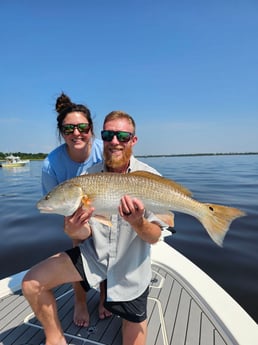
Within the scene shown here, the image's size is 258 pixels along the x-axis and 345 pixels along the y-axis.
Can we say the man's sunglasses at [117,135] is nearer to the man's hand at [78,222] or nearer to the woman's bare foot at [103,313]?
the man's hand at [78,222]

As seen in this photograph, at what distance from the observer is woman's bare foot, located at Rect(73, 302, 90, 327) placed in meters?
3.65

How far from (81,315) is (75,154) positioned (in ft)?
6.64

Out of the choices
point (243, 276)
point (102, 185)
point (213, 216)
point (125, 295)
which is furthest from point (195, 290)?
point (243, 276)

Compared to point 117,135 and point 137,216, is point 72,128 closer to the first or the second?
point 117,135

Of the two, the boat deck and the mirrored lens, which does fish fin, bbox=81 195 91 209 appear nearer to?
the mirrored lens

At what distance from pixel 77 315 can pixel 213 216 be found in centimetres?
220

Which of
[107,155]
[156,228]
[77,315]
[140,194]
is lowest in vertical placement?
[77,315]

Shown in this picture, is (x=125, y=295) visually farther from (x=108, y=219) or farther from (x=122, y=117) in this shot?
(x=122, y=117)

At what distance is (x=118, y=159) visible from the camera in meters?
3.23

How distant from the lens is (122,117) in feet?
10.6

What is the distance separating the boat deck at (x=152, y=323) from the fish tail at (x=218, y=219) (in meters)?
1.25

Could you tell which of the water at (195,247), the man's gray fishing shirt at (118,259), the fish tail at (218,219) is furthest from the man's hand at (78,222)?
the water at (195,247)

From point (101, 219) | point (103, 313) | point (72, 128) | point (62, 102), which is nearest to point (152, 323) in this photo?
point (103, 313)

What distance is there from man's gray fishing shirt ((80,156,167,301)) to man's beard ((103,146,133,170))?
54 cm
